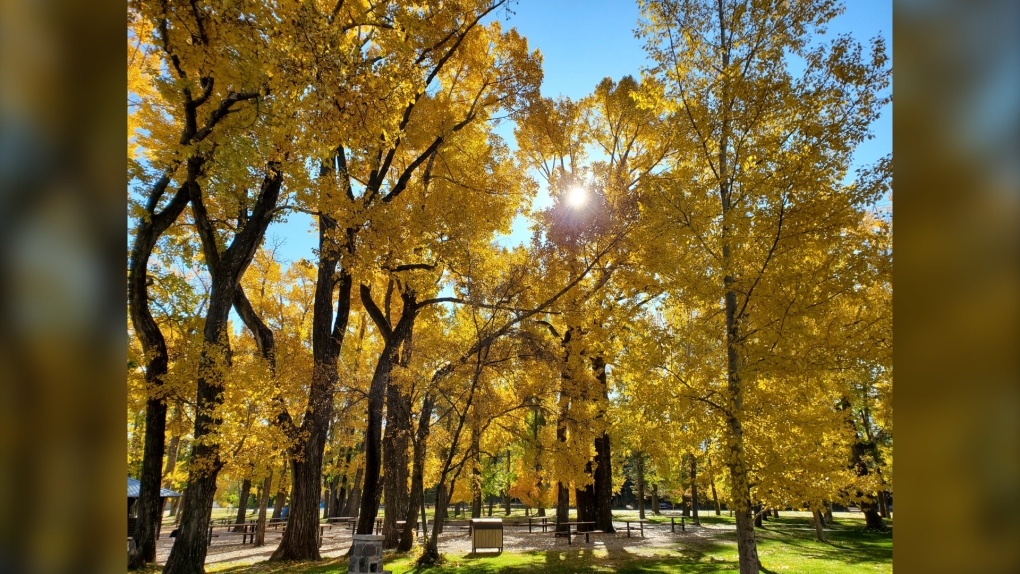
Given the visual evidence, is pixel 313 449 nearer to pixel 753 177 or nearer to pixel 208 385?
pixel 208 385

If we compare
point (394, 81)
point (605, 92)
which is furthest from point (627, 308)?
point (394, 81)

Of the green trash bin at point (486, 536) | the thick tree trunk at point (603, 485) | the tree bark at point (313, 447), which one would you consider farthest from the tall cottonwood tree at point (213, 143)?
the thick tree trunk at point (603, 485)

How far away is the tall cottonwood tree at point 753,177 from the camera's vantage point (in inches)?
224

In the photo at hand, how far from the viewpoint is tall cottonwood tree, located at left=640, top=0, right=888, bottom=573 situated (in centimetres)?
570

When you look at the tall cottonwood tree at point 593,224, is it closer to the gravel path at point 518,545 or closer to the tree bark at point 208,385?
the gravel path at point 518,545

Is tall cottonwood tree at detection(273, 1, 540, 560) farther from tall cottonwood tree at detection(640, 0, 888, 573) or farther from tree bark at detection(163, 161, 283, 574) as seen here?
tall cottonwood tree at detection(640, 0, 888, 573)

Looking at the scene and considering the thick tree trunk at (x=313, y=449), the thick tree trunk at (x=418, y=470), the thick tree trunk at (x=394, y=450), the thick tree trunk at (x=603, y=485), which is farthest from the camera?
the thick tree trunk at (x=603, y=485)

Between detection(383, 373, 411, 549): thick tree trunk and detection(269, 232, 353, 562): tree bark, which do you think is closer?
detection(269, 232, 353, 562): tree bark

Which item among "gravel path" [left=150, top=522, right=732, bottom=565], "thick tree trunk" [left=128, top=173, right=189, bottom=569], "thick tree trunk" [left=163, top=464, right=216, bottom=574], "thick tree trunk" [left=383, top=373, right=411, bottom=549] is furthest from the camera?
"gravel path" [left=150, top=522, right=732, bottom=565]

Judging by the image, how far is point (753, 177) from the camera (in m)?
6.12

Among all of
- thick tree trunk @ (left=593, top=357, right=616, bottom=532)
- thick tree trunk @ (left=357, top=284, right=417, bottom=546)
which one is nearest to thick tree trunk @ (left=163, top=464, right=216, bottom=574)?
thick tree trunk @ (left=357, top=284, right=417, bottom=546)
